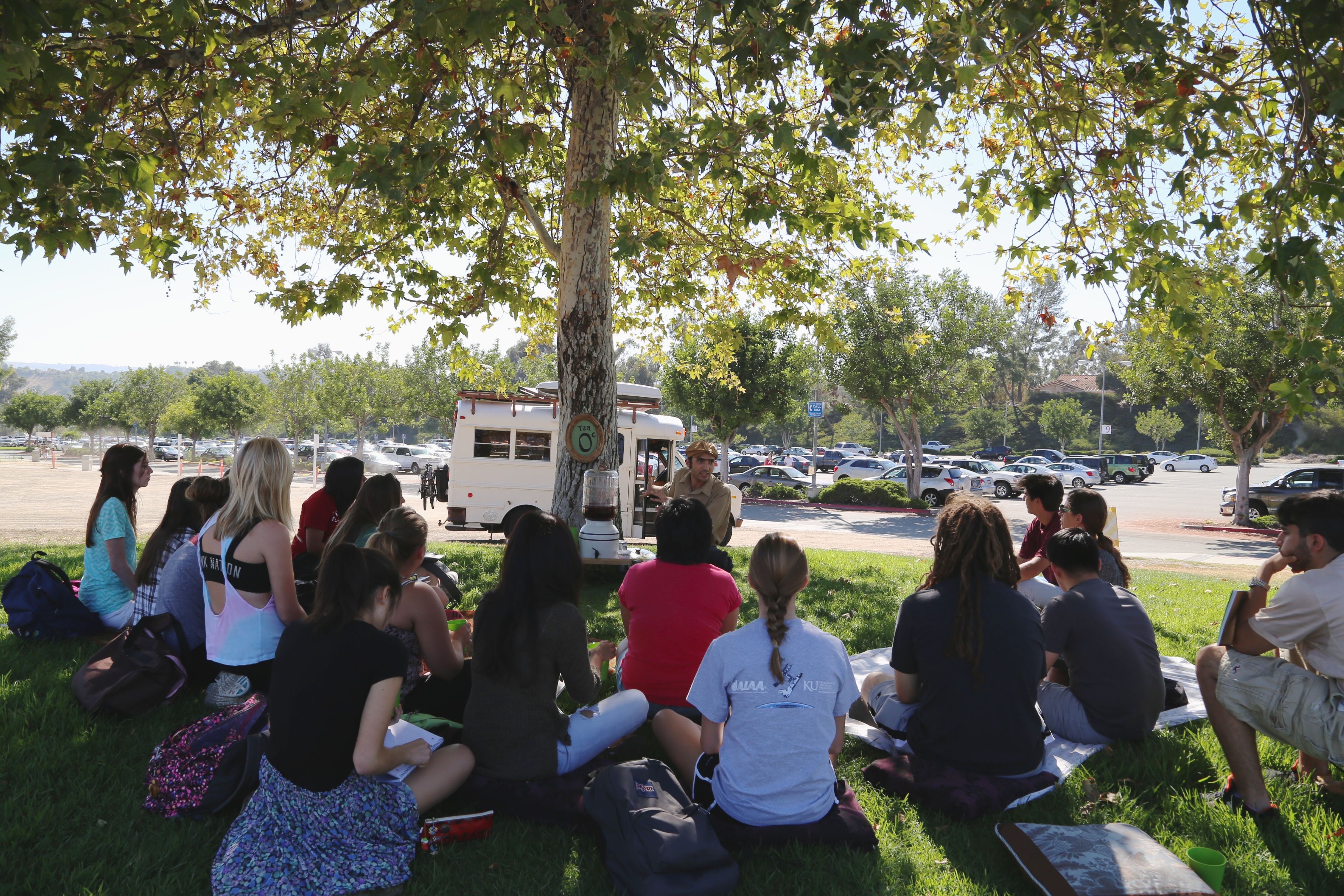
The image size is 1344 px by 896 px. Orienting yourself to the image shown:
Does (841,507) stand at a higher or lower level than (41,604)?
lower

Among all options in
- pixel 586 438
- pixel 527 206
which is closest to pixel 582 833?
pixel 586 438

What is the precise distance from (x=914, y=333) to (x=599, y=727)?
2401 cm

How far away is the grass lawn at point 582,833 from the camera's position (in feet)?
9.92

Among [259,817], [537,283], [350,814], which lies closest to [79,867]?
[259,817]

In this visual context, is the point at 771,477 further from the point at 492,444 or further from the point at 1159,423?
the point at 1159,423

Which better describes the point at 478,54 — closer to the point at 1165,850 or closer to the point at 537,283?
the point at 537,283

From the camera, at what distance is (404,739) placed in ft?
10.9

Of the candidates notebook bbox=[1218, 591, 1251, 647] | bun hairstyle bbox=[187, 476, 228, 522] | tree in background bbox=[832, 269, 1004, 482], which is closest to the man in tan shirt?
bun hairstyle bbox=[187, 476, 228, 522]

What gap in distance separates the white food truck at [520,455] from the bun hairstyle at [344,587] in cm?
1229

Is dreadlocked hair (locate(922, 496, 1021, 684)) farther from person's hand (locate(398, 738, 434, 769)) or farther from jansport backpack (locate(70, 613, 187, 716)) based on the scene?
jansport backpack (locate(70, 613, 187, 716))

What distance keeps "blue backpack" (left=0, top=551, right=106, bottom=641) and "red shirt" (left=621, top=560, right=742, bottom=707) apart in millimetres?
4172

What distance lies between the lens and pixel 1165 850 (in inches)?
117

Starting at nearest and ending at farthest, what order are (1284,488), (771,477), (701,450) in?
1. (701,450)
2. (1284,488)
3. (771,477)

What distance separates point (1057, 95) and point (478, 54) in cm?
620
